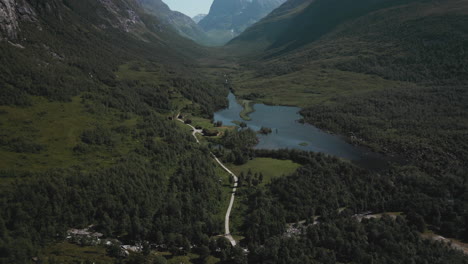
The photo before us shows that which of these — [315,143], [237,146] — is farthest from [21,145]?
[315,143]

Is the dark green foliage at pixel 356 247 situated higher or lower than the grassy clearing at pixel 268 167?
lower

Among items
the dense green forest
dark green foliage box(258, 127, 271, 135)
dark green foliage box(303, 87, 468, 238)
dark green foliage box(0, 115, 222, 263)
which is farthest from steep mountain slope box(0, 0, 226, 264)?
dark green foliage box(303, 87, 468, 238)

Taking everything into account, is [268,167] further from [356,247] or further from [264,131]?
[356,247]

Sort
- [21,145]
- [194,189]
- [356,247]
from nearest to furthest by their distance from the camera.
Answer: [356,247] < [194,189] < [21,145]

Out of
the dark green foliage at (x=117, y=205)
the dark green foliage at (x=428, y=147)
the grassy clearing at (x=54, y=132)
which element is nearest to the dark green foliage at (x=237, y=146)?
the dark green foliage at (x=117, y=205)

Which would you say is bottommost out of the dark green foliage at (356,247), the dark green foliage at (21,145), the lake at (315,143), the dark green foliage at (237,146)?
the dark green foliage at (356,247)

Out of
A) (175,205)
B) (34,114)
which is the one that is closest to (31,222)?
(175,205)

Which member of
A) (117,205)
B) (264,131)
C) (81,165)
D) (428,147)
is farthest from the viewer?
(264,131)

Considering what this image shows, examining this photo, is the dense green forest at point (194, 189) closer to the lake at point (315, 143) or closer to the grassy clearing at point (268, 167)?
the grassy clearing at point (268, 167)

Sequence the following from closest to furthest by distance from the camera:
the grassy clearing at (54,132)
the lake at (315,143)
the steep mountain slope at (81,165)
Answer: the steep mountain slope at (81,165) → the grassy clearing at (54,132) → the lake at (315,143)
